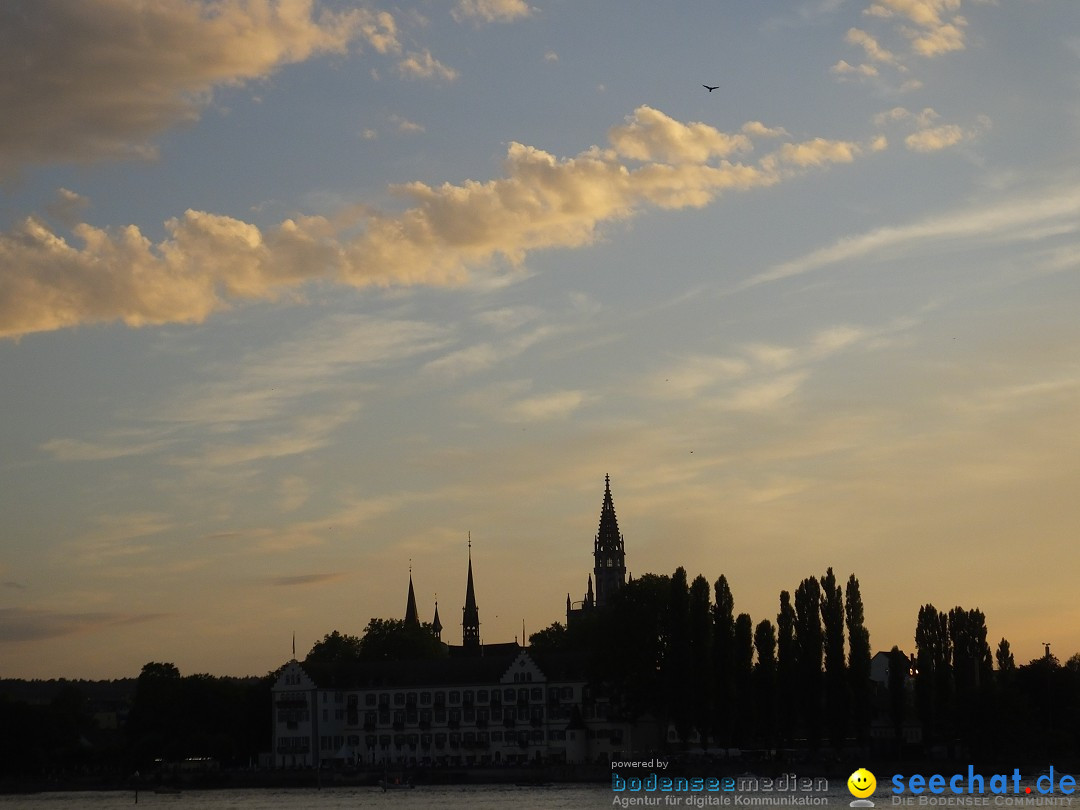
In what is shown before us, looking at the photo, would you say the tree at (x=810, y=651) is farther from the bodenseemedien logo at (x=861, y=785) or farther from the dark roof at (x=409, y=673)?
the dark roof at (x=409, y=673)

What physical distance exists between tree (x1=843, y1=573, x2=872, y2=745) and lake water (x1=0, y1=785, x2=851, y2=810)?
10.2 m

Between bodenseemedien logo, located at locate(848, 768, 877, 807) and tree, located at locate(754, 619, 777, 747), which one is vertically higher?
tree, located at locate(754, 619, 777, 747)

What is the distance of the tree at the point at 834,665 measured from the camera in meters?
111

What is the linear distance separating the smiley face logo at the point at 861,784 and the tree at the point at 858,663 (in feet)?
41.0

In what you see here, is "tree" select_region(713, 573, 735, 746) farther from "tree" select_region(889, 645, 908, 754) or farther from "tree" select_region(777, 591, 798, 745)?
"tree" select_region(889, 645, 908, 754)

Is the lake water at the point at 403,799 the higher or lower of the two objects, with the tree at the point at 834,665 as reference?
lower

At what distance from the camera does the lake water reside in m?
92.5

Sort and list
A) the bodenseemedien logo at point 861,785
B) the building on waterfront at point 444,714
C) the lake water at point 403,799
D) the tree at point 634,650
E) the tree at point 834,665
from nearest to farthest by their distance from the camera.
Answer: the lake water at point 403,799
the bodenseemedien logo at point 861,785
the tree at point 834,665
the tree at point 634,650
the building on waterfront at point 444,714

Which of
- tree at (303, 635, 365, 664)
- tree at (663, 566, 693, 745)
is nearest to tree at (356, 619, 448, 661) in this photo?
tree at (303, 635, 365, 664)

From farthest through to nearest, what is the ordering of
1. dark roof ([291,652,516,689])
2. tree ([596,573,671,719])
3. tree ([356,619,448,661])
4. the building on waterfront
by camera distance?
1. tree ([356,619,448,661])
2. dark roof ([291,652,516,689])
3. the building on waterfront
4. tree ([596,573,671,719])

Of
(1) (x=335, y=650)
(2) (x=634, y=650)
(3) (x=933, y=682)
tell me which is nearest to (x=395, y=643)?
(1) (x=335, y=650)

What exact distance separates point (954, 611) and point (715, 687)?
24.7 m

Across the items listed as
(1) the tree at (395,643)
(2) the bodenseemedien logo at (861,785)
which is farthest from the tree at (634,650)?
(1) the tree at (395,643)

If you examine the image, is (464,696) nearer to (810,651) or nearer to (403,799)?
(403,799)
